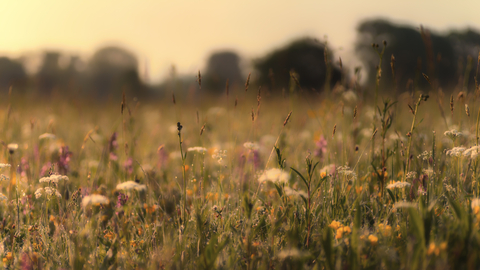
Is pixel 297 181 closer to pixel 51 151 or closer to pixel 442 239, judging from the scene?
pixel 442 239

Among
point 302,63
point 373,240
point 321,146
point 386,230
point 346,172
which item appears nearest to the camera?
point 373,240

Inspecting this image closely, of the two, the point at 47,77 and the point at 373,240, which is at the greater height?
the point at 47,77

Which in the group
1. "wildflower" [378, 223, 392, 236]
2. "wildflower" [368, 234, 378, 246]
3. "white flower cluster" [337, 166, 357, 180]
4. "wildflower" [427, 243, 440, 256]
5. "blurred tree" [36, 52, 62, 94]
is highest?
"blurred tree" [36, 52, 62, 94]

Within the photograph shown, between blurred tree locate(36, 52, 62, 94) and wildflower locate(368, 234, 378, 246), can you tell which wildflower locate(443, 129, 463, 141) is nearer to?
wildflower locate(368, 234, 378, 246)

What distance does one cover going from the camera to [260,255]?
3.76 feet

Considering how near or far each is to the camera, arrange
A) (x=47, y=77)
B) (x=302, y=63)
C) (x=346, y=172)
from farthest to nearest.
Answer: (x=302, y=63) → (x=47, y=77) → (x=346, y=172)

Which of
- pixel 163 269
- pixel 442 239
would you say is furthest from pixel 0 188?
pixel 442 239

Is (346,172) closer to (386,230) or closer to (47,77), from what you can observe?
(386,230)

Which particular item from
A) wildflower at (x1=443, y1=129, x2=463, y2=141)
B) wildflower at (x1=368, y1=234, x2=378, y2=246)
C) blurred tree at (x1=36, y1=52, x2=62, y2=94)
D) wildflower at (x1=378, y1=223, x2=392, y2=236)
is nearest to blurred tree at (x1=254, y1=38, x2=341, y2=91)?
blurred tree at (x1=36, y1=52, x2=62, y2=94)

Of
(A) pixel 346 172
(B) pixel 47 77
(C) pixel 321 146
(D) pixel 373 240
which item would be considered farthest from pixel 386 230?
(B) pixel 47 77

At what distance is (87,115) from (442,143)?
6049 millimetres

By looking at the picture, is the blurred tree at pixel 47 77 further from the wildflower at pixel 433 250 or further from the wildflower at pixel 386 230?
the wildflower at pixel 433 250

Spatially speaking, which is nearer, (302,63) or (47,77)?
(47,77)

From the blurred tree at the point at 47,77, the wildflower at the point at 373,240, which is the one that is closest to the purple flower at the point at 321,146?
the wildflower at the point at 373,240
